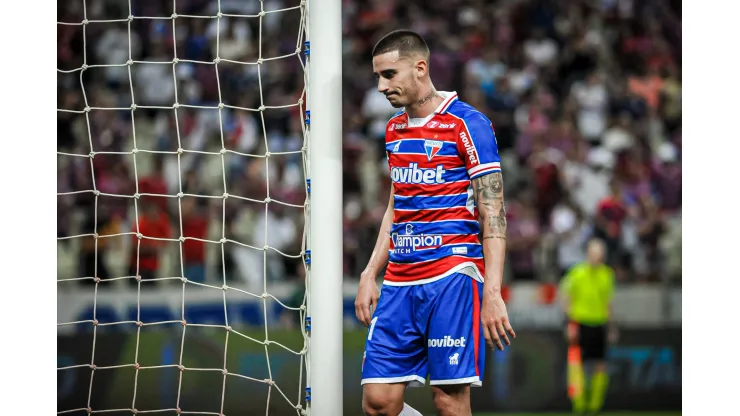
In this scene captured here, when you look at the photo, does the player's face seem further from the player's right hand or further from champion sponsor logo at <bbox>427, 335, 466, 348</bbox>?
champion sponsor logo at <bbox>427, 335, 466, 348</bbox>

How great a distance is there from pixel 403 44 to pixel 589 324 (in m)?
5.28

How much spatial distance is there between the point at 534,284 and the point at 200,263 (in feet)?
9.94

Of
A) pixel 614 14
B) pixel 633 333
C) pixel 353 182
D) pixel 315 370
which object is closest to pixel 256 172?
pixel 353 182

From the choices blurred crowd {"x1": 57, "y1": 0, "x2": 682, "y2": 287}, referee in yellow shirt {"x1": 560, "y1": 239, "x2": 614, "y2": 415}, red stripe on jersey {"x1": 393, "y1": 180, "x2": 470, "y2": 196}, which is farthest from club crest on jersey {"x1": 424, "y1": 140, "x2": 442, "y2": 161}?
referee in yellow shirt {"x1": 560, "y1": 239, "x2": 614, "y2": 415}

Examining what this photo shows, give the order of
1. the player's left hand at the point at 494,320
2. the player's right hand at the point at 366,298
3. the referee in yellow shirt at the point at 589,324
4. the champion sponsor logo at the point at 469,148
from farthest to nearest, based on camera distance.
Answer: the referee in yellow shirt at the point at 589,324, the player's right hand at the point at 366,298, the champion sponsor logo at the point at 469,148, the player's left hand at the point at 494,320

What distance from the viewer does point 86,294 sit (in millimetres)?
8297

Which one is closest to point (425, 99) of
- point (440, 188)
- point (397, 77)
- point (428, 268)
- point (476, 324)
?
point (397, 77)

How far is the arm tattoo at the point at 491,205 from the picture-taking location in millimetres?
3805

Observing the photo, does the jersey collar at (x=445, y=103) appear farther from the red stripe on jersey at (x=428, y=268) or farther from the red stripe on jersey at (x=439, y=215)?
the red stripe on jersey at (x=428, y=268)

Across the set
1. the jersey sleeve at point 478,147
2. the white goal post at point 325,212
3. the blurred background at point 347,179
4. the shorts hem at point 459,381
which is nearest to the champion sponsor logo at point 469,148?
the jersey sleeve at point 478,147

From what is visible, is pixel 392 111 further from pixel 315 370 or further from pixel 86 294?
pixel 315 370

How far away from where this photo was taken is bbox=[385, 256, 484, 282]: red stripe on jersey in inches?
153

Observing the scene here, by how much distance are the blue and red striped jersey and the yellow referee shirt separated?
4963 mm

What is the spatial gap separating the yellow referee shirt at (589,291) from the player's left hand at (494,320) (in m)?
5.08
